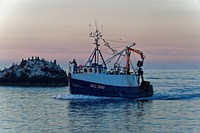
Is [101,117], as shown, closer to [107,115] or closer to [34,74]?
[107,115]

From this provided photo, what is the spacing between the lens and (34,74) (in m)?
108

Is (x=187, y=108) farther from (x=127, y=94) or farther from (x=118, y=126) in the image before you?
(x=118, y=126)

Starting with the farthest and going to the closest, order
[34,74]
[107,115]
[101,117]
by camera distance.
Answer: [34,74] < [107,115] < [101,117]

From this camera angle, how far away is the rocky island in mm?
108500

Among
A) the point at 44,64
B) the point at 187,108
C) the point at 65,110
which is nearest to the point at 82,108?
the point at 65,110

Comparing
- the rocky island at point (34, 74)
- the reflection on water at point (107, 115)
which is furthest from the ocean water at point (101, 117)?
the rocky island at point (34, 74)

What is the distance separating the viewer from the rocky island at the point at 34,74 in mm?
108500

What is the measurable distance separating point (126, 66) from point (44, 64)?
155 ft

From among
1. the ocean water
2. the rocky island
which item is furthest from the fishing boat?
the rocky island

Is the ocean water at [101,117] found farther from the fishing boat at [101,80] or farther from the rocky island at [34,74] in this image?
the rocky island at [34,74]

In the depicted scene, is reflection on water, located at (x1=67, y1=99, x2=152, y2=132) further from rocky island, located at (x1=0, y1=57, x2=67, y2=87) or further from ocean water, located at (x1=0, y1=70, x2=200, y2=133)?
rocky island, located at (x1=0, y1=57, x2=67, y2=87)

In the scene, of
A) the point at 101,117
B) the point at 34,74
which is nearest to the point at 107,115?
the point at 101,117

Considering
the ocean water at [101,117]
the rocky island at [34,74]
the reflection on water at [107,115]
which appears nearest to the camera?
the ocean water at [101,117]

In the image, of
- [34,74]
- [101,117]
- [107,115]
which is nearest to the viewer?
[101,117]
